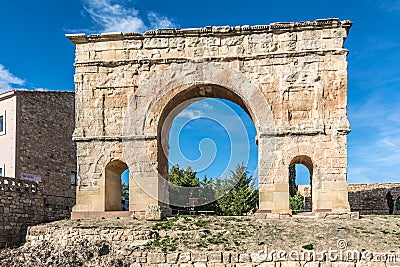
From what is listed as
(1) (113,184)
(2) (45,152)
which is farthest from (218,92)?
(2) (45,152)

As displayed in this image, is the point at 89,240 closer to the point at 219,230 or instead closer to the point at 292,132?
the point at 219,230

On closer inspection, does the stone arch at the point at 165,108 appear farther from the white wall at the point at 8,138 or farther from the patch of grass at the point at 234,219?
the white wall at the point at 8,138

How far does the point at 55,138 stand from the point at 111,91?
7.38 meters

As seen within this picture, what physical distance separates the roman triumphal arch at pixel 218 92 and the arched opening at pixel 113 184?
0.17ft

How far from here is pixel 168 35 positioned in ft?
52.6

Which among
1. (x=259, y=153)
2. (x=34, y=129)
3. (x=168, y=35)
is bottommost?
(x=259, y=153)

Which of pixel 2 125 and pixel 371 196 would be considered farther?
pixel 371 196

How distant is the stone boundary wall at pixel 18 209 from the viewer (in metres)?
15.6

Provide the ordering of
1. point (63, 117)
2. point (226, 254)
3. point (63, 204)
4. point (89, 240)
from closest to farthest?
point (226, 254), point (89, 240), point (63, 204), point (63, 117)

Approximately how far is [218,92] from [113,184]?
4.77 metres

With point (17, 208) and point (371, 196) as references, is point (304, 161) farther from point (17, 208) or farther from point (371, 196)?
point (17, 208)

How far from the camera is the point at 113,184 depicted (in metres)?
16.5

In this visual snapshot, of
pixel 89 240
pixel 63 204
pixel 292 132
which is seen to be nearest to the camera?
pixel 89 240

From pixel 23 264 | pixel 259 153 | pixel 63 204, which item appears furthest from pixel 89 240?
pixel 63 204
